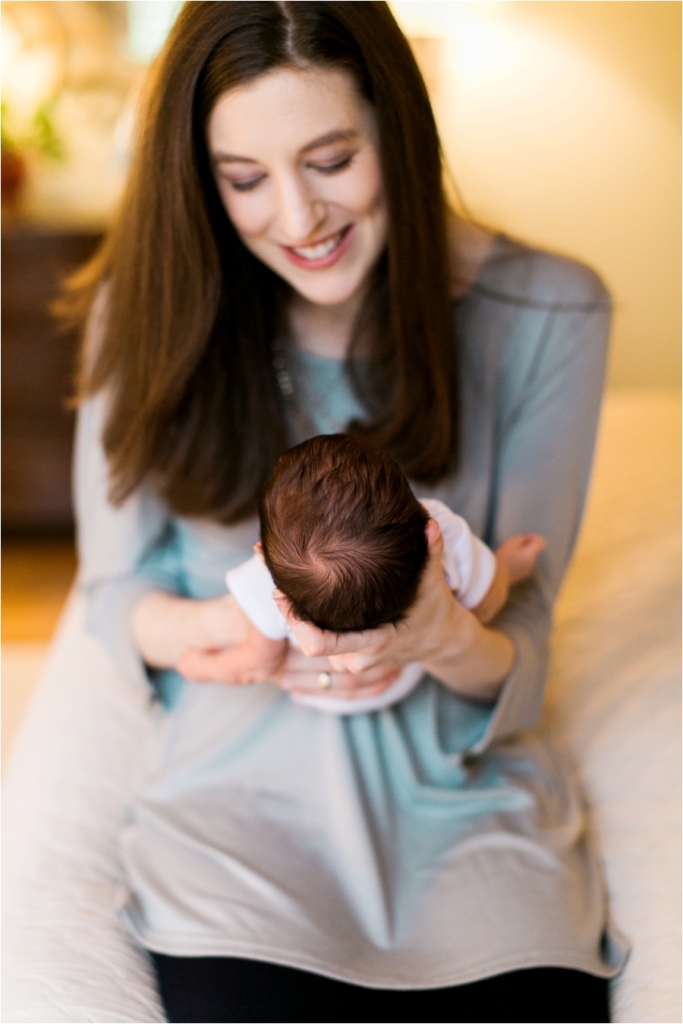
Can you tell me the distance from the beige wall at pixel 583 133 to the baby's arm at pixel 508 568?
0.40 meters

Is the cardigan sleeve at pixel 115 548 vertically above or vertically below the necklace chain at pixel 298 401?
below

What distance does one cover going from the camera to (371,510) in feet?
2.71

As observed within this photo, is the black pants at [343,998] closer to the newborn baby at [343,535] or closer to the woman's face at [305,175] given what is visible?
the newborn baby at [343,535]

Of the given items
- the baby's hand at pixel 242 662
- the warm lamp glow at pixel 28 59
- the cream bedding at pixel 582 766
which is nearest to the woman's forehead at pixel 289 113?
the baby's hand at pixel 242 662

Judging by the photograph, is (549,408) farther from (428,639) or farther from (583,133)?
(583,133)

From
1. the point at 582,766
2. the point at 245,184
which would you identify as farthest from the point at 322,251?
the point at 582,766

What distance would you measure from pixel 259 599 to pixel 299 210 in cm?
41

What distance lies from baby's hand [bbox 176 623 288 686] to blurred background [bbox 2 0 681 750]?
1.99 ft

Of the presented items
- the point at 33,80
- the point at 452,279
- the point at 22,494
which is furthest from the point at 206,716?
the point at 33,80

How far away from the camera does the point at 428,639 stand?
3.01 feet

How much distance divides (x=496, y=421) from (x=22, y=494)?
5.99 feet

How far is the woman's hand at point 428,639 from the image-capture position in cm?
86

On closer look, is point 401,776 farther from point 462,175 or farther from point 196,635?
point 462,175

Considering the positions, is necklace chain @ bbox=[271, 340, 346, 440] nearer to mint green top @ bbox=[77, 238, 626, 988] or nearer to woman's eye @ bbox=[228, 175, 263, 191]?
mint green top @ bbox=[77, 238, 626, 988]
